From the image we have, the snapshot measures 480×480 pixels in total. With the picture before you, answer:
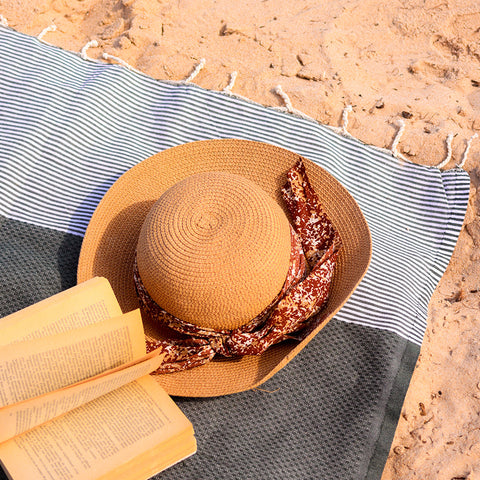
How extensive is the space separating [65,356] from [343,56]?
85.6 inches

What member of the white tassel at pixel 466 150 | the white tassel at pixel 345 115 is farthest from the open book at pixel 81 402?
the white tassel at pixel 466 150

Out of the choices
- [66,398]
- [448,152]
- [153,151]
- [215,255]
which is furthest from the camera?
[448,152]

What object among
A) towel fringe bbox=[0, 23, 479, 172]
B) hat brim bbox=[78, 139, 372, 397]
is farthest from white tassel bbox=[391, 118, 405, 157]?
hat brim bbox=[78, 139, 372, 397]

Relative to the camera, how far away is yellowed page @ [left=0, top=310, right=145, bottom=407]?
4.60ft

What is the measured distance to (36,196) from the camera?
85.7 inches

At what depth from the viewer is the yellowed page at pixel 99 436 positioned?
1366 millimetres

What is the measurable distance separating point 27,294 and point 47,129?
0.82 metres

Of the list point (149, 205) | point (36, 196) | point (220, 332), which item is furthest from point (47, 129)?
point (220, 332)

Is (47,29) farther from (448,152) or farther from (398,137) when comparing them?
(448,152)

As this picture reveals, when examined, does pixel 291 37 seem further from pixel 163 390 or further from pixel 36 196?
pixel 163 390

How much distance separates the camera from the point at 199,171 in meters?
1.97

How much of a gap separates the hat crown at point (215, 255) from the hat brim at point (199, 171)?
0.16m

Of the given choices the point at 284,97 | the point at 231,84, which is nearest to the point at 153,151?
the point at 231,84

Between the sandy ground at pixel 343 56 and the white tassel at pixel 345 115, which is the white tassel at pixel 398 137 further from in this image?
the white tassel at pixel 345 115
